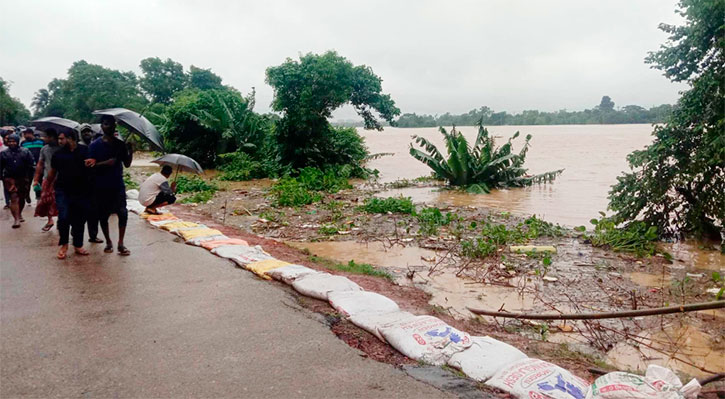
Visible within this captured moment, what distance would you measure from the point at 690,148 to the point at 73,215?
9.16 m

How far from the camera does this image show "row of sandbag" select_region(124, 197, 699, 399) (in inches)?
106

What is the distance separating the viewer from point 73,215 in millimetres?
5711

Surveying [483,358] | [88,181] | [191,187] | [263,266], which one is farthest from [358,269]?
[191,187]

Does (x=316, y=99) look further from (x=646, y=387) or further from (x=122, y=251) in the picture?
(x=646, y=387)

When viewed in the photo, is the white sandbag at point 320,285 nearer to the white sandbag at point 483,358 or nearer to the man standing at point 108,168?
the white sandbag at point 483,358

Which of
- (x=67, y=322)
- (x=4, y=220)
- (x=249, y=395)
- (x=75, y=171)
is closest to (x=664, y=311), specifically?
(x=249, y=395)

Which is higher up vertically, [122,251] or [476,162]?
[476,162]

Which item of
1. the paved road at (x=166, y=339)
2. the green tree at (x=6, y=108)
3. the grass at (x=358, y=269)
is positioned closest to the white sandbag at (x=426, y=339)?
the paved road at (x=166, y=339)

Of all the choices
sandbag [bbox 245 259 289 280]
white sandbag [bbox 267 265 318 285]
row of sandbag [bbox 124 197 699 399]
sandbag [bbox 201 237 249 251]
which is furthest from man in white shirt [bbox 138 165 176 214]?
white sandbag [bbox 267 265 318 285]

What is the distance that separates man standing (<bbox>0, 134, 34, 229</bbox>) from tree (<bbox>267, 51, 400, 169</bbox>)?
10435mm

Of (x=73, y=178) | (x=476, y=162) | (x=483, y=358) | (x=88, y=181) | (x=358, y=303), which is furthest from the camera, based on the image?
(x=476, y=162)

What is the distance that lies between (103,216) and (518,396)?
499cm

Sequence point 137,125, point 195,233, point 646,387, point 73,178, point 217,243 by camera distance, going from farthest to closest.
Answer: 1. point 195,233
2. point 137,125
3. point 217,243
4. point 73,178
5. point 646,387

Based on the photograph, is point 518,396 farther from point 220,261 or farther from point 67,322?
point 220,261
